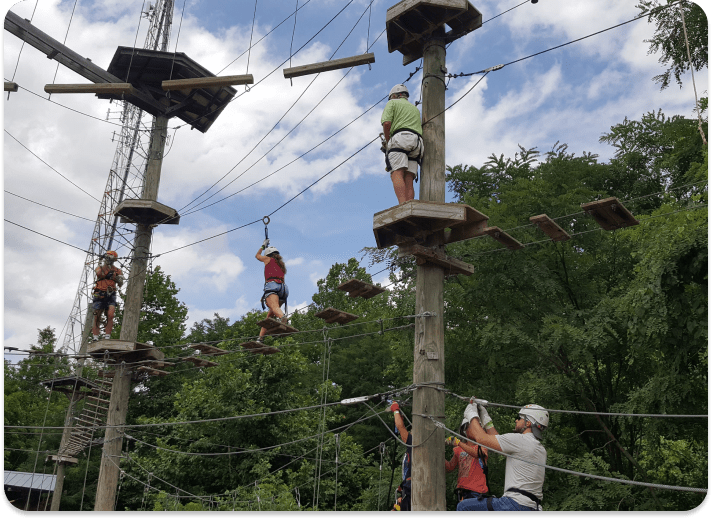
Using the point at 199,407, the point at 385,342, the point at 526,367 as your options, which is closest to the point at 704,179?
the point at 526,367

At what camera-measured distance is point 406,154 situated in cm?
673

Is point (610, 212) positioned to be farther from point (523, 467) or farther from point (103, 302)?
point (103, 302)

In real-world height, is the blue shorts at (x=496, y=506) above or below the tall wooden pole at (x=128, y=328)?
below

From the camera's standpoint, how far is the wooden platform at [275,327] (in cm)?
915

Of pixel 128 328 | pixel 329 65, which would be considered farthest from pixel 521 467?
pixel 128 328

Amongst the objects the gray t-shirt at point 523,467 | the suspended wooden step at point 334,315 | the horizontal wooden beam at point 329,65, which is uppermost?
the horizontal wooden beam at point 329,65

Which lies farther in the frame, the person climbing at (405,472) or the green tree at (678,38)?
the green tree at (678,38)

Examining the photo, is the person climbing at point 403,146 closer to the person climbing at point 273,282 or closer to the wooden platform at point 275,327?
the wooden platform at point 275,327

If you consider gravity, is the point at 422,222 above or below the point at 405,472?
above

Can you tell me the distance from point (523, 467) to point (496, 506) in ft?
1.33

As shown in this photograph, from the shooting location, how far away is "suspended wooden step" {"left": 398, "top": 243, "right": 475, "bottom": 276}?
6.27 m

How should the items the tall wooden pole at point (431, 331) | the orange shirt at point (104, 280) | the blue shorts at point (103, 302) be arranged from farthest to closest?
1. the blue shorts at point (103, 302)
2. the orange shirt at point (104, 280)
3. the tall wooden pole at point (431, 331)

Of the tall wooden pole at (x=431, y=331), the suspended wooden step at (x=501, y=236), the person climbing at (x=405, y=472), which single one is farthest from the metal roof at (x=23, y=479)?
the suspended wooden step at (x=501, y=236)

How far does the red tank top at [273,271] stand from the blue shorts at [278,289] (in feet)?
0.23
